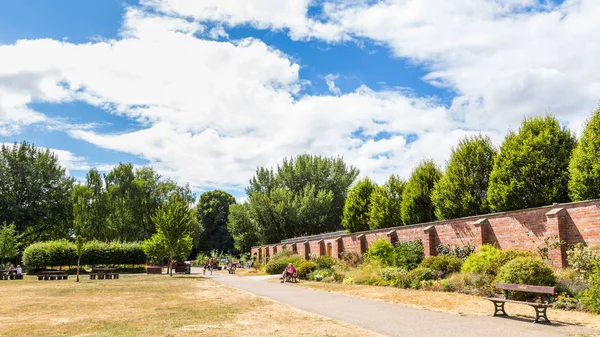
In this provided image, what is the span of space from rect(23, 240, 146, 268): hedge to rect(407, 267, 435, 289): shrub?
35979mm

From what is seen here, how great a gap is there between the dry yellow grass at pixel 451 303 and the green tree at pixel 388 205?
12870mm

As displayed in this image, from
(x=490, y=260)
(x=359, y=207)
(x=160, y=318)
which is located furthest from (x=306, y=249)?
(x=160, y=318)

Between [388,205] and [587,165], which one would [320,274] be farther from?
[587,165]

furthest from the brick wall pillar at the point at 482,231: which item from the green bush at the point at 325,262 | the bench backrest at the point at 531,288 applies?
the green bush at the point at 325,262

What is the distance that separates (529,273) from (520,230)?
4.78 m

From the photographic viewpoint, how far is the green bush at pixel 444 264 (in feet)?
64.8

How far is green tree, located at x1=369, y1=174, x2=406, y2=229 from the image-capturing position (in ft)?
107

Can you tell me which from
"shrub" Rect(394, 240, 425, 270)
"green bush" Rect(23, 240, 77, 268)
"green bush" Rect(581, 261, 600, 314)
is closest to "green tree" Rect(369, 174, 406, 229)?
"shrub" Rect(394, 240, 425, 270)

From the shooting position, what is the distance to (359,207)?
1518 inches

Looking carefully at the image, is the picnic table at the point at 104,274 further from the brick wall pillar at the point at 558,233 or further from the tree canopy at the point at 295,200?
the brick wall pillar at the point at 558,233

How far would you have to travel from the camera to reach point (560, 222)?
54.1ft

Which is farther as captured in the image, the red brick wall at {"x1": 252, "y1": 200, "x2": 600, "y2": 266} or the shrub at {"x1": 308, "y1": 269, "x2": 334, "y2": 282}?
the shrub at {"x1": 308, "y1": 269, "x2": 334, "y2": 282}

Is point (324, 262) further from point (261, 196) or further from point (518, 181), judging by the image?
point (261, 196)

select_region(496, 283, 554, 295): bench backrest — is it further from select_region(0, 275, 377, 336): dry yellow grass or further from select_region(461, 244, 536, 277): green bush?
select_region(0, 275, 377, 336): dry yellow grass
